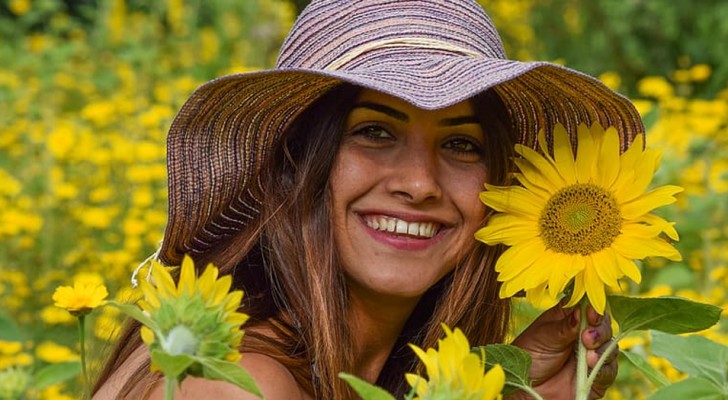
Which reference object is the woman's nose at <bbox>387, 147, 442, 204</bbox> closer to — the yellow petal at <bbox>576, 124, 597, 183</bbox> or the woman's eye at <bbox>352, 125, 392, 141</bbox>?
the woman's eye at <bbox>352, 125, 392, 141</bbox>

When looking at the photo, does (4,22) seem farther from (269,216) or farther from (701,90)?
(269,216)

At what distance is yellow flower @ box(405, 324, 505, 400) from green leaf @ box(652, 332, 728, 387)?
236 millimetres

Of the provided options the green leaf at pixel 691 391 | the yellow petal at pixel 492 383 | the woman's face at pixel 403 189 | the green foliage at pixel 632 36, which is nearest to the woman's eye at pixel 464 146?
the woman's face at pixel 403 189

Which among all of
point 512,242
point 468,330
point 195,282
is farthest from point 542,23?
point 195,282

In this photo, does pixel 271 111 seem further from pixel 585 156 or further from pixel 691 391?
pixel 691 391

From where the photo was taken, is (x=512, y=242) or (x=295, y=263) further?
(x=295, y=263)

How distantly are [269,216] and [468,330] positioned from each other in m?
0.28

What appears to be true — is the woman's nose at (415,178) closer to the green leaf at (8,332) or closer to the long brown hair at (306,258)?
the long brown hair at (306,258)

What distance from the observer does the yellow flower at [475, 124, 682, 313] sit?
3.32ft

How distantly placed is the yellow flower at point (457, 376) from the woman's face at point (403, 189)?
1.83 feet

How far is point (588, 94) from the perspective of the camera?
121 centimetres

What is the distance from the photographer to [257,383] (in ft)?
3.78

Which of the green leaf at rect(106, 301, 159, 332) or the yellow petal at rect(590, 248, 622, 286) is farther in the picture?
the yellow petal at rect(590, 248, 622, 286)

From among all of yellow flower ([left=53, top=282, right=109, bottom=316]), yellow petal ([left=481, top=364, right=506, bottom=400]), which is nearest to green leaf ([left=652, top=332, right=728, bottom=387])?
yellow petal ([left=481, top=364, right=506, bottom=400])
